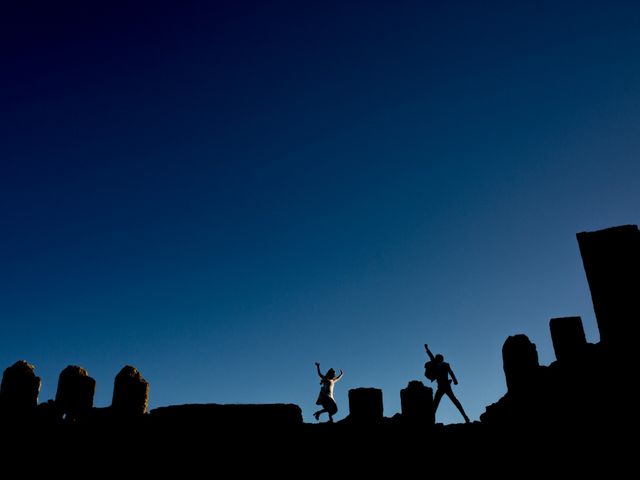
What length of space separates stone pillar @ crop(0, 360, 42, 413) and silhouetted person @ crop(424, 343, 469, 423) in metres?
8.80

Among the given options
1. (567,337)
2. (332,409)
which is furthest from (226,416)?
(567,337)

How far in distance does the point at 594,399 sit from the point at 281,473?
5823mm

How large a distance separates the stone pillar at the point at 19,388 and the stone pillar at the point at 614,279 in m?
11.8

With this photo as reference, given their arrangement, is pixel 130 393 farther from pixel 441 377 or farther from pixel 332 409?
pixel 441 377

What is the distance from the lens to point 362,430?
34.3 feet

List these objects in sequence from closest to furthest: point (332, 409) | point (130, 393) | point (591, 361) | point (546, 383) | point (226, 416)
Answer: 1. point (591, 361)
2. point (546, 383)
3. point (226, 416)
4. point (130, 393)
5. point (332, 409)

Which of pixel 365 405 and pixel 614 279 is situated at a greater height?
pixel 614 279

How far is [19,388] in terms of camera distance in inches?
461

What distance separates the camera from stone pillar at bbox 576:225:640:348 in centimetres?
1020

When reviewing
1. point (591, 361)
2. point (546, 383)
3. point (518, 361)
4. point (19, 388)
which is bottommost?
point (546, 383)

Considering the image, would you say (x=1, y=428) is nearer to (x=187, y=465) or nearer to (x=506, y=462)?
(x=187, y=465)

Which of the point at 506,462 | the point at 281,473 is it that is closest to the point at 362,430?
the point at 281,473

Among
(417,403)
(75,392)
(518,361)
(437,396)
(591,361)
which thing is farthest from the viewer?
(437,396)

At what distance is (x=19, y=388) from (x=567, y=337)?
11436 mm
